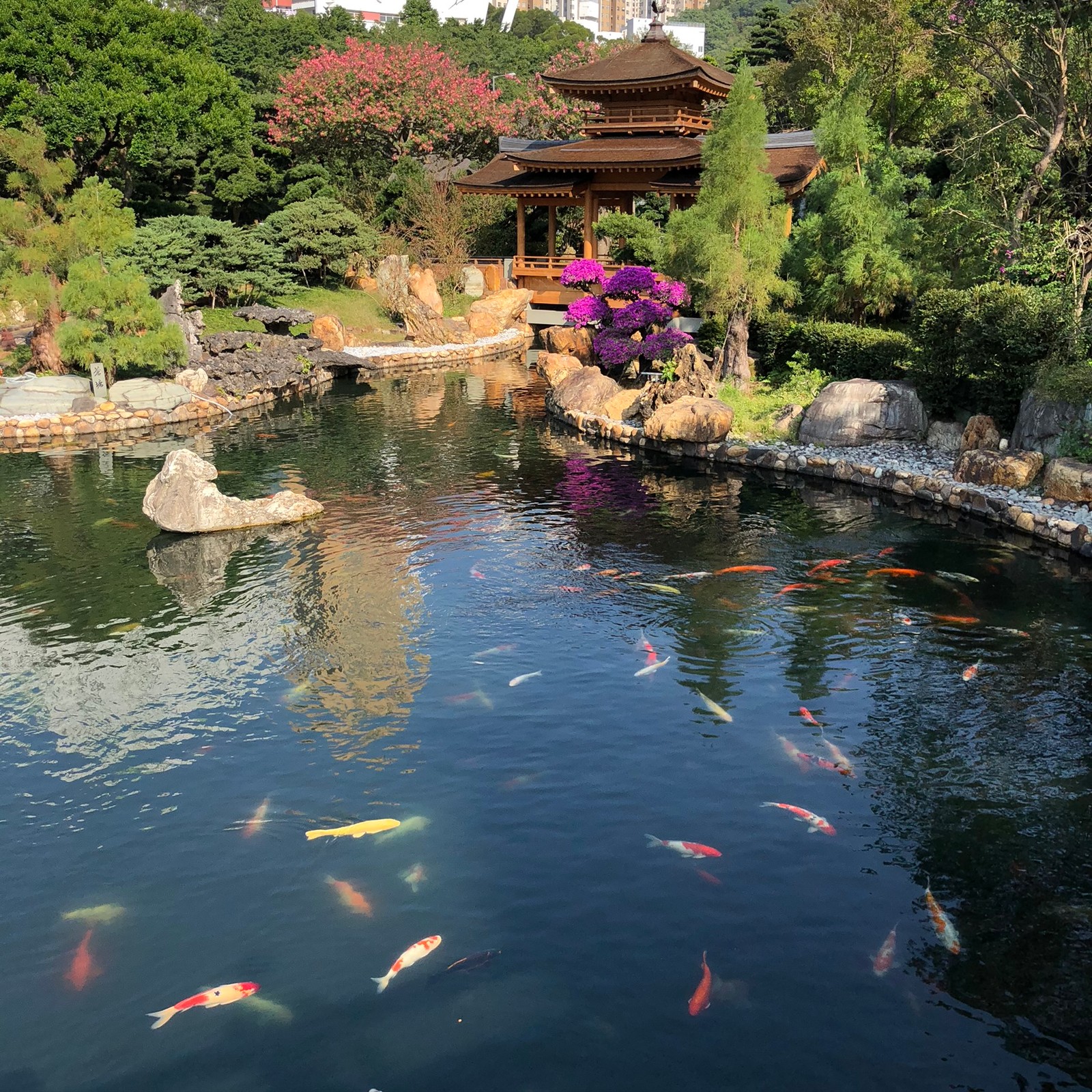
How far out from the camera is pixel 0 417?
88.9 feet

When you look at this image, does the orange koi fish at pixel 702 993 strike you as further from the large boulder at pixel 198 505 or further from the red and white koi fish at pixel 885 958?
the large boulder at pixel 198 505

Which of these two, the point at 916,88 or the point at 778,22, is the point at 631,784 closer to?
the point at 916,88

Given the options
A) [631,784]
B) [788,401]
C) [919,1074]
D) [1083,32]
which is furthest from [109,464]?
[1083,32]

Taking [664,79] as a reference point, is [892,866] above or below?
below

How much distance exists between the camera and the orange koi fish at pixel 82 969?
8.27 meters

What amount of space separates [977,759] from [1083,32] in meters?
19.7

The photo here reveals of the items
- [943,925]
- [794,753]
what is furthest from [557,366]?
[943,925]

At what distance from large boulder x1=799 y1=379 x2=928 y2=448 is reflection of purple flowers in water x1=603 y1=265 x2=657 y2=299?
7.74m

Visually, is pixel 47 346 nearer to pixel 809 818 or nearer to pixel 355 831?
pixel 355 831

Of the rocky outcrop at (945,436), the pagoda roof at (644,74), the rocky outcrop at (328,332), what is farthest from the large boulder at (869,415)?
the pagoda roof at (644,74)

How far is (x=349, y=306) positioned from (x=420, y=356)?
5.83 metres

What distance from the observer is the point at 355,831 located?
9.97 meters

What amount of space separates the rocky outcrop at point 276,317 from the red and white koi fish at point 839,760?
2956 cm

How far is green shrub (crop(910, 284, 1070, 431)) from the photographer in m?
20.3
